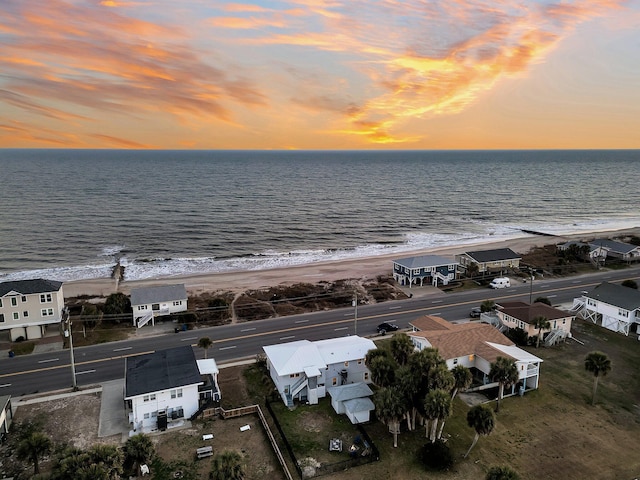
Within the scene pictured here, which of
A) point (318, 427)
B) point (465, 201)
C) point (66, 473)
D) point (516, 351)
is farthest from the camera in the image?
point (465, 201)

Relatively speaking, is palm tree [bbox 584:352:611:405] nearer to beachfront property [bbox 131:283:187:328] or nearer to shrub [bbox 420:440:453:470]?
shrub [bbox 420:440:453:470]

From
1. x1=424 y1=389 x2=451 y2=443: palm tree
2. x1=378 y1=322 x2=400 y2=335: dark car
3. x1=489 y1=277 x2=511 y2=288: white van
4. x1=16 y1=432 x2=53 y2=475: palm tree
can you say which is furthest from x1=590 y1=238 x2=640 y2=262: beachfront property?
x1=16 y1=432 x2=53 y2=475: palm tree

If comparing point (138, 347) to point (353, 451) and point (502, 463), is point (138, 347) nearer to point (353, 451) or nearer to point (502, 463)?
point (353, 451)

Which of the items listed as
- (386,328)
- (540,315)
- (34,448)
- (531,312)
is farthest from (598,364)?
(34,448)

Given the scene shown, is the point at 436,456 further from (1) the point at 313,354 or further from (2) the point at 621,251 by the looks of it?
(2) the point at 621,251

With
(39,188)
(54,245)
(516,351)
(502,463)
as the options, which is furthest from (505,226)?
(39,188)

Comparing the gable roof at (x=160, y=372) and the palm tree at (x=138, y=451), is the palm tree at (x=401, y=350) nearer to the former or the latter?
the gable roof at (x=160, y=372)

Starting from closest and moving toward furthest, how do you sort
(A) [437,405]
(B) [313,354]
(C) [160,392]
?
1. (A) [437,405]
2. (C) [160,392]
3. (B) [313,354]
